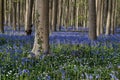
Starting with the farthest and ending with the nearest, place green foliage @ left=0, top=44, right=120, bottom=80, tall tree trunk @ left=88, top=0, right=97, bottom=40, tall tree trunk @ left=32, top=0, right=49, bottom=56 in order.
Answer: tall tree trunk @ left=88, top=0, right=97, bottom=40, tall tree trunk @ left=32, top=0, right=49, bottom=56, green foliage @ left=0, top=44, right=120, bottom=80

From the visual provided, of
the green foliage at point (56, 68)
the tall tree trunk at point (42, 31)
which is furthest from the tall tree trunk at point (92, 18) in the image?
the tall tree trunk at point (42, 31)

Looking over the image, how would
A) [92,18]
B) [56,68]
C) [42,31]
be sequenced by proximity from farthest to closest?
[92,18] < [42,31] < [56,68]

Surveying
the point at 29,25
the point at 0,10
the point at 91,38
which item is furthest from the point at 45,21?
the point at 0,10

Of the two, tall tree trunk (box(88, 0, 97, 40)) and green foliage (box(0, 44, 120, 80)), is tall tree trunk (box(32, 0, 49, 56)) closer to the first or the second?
green foliage (box(0, 44, 120, 80))

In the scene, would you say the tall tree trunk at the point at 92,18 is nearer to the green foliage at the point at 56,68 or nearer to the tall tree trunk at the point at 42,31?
the green foliage at the point at 56,68

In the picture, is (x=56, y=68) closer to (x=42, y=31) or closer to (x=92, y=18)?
(x=42, y=31)

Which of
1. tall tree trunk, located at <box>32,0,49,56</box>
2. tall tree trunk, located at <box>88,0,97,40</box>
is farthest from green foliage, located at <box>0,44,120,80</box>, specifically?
tall tree trunk, located at <box>88,0,97,40</box>

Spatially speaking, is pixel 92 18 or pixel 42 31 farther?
pixel 92 18

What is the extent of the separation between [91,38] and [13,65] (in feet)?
28.9

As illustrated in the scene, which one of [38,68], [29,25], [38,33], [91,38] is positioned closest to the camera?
[38,68]

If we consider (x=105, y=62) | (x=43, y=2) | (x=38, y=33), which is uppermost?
(x=43, y=2)

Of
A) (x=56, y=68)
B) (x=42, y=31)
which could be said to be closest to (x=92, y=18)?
(x=42, y=31)

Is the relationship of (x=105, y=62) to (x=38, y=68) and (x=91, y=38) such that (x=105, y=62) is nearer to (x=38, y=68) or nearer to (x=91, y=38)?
(x=38, y=68)

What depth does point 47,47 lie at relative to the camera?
30.9 feet
